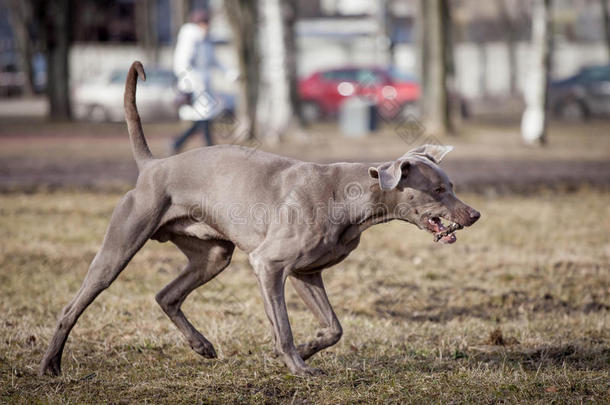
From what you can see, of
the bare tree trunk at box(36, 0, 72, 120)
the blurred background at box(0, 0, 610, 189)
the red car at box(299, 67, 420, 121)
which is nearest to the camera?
the blurred background at box(0, 0, 610, 189)

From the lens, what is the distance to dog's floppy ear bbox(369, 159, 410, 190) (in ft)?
14.6

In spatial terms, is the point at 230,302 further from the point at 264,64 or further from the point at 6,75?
the point at 6,75

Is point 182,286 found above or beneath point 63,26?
beneath

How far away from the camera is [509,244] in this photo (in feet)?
29.2

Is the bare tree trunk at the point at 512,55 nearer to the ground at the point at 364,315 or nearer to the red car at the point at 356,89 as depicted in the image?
the red car at the point at 356,89

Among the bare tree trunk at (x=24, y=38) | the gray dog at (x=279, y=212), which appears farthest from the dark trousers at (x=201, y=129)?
the bare tree trunk at (x=24, y=38)

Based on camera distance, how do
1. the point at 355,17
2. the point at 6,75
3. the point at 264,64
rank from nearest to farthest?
the point at 264,64, the point at 6,75, the point at 355,17

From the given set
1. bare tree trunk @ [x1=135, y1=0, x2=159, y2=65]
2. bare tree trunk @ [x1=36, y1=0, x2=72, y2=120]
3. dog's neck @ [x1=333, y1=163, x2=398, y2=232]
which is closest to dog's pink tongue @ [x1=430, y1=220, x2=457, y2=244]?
dog's neck @ [x1=333, y1=163, x2=398, y2=232]

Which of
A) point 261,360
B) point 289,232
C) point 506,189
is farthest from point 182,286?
point 506,189

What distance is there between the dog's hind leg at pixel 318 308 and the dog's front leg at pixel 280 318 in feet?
0.67

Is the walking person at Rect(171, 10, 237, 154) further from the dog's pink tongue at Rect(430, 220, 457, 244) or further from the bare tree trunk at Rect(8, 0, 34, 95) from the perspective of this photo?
the bare tree trunk at Rect(8, 0, 34, 95)

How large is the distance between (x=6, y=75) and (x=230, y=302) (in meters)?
41.4

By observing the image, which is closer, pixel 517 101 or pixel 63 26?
pixel 63 26

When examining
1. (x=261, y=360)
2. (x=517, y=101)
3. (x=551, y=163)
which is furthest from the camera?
(x=517, y=101)
